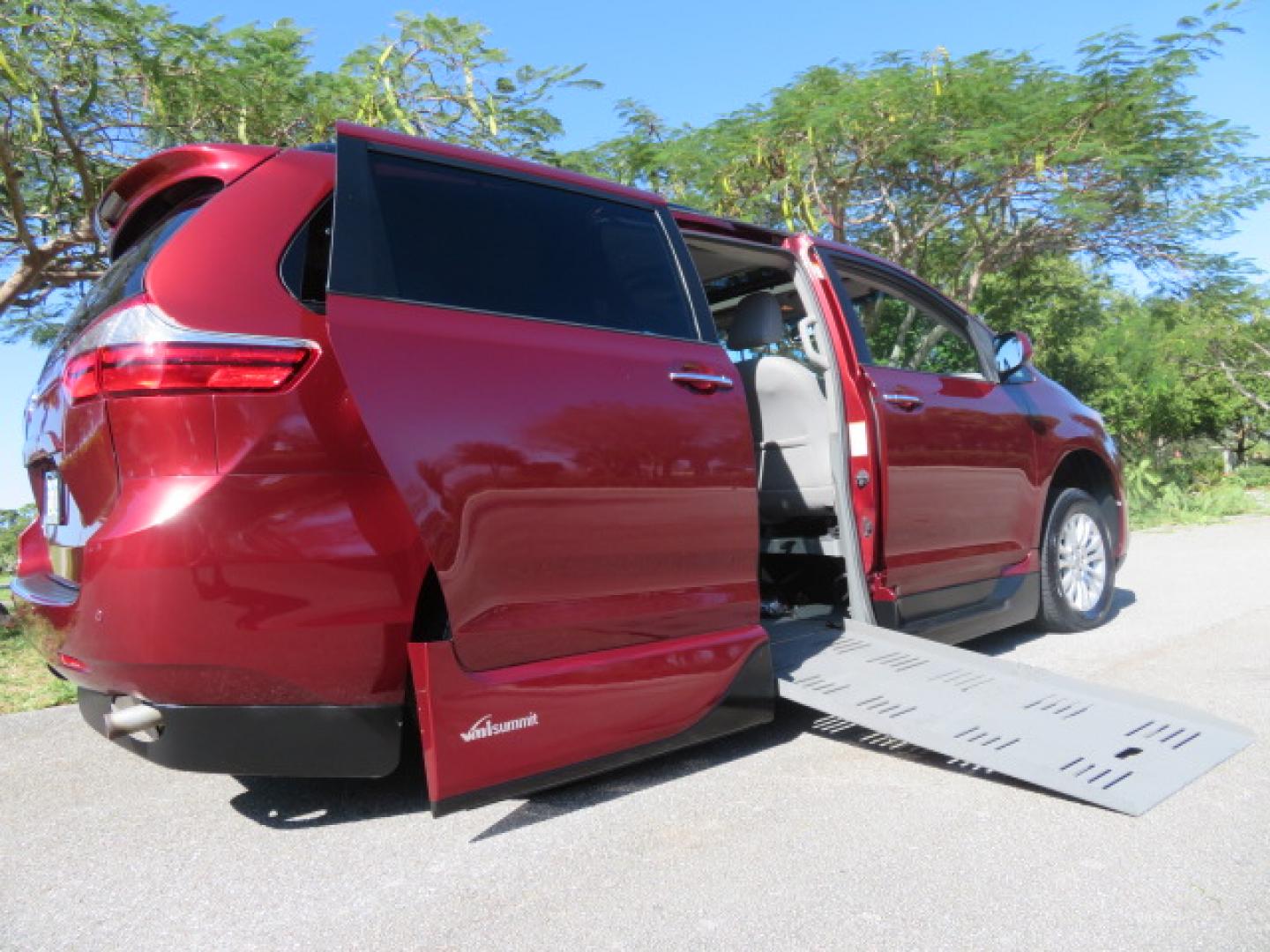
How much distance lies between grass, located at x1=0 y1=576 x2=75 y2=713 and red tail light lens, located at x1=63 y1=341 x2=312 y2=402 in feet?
6.84

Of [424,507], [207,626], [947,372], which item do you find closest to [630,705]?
[424,507]

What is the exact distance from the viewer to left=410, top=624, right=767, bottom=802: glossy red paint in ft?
7.61

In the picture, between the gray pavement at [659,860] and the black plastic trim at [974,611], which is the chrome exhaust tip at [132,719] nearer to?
the gray pavement at [659,860]

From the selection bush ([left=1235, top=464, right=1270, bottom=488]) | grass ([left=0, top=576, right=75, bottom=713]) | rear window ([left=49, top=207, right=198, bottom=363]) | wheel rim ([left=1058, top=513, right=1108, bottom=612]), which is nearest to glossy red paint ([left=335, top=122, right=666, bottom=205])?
rear window ([left=49, top=207, right=198, bottom=363])

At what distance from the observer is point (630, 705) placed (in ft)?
Result: 8.83

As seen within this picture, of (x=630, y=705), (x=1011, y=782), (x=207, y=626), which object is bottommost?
(x=1011, y=782)

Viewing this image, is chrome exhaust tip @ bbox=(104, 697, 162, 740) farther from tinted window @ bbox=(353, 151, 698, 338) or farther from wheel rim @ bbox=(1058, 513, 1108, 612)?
wheel rim @ bbox=(1058, 513, 1108, 612)

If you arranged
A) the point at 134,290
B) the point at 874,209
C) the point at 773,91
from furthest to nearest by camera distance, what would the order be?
the point at 874,209 < the point at 773,91 < the point at 134,290

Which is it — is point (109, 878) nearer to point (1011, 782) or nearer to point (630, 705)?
point (630, 705)

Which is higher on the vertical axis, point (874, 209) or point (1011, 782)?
point (874, 209)

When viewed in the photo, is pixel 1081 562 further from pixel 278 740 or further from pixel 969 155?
pixel 969 155

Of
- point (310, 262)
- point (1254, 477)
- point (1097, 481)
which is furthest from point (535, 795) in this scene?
point (1254, 477)

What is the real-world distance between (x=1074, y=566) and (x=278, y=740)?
4292 mm

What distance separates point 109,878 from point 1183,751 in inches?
120
